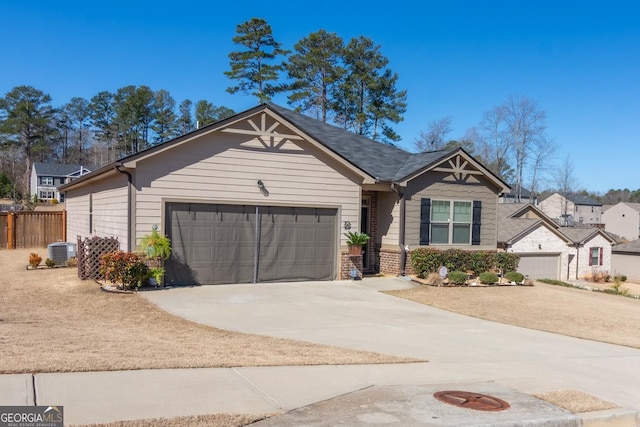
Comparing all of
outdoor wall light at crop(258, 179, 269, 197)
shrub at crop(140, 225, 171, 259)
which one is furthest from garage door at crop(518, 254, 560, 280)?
shrub at crop(140, 225, 171, 259)

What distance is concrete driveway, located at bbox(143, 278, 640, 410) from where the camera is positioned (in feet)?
24.3

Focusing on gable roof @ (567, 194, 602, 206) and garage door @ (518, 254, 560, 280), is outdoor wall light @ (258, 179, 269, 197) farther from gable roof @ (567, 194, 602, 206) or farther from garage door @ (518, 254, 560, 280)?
gable roof @ (567, 194, 602, 206)

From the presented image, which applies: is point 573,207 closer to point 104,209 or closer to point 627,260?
point 627,260

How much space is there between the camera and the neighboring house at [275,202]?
1416 centimetres

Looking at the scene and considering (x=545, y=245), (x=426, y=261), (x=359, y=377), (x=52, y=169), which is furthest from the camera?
(x=52, y=169)

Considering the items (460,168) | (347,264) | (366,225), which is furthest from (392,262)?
(460,168)

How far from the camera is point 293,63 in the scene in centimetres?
4450

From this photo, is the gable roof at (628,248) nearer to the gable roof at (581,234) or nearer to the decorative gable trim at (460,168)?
the gable roof at (581,234)

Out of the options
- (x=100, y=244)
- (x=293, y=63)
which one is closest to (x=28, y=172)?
(x=293, y=63)

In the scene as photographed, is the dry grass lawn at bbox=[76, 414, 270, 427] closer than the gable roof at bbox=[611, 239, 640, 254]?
Yes

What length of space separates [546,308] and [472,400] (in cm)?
907

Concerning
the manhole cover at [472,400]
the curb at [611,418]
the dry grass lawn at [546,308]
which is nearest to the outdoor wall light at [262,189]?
the dry grass lawn at [546,308]

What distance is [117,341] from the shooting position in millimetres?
7590

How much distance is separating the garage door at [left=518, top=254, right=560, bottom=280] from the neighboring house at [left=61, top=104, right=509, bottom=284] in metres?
9.92
